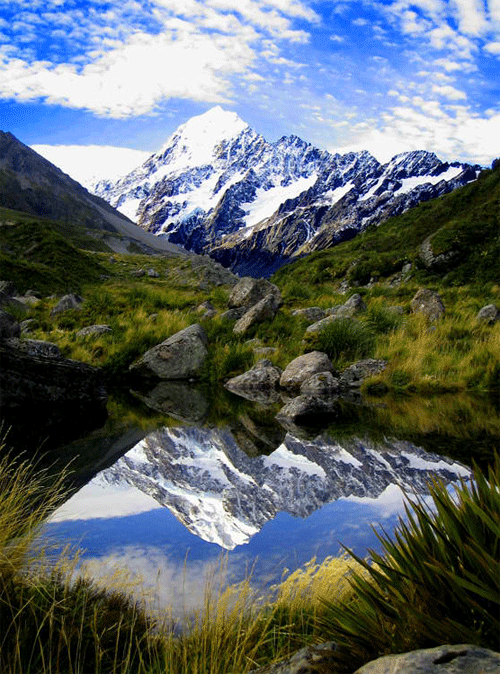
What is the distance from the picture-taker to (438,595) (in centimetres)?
224

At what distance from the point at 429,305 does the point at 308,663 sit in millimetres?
14097

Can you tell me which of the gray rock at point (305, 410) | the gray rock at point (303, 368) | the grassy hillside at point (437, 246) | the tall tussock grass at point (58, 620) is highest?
the grassy hillside at point (437, 246)

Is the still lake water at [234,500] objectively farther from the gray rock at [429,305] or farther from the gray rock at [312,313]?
the gray rock at [312,313]

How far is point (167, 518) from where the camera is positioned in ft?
15.1

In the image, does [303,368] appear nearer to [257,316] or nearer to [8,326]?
[257,316]

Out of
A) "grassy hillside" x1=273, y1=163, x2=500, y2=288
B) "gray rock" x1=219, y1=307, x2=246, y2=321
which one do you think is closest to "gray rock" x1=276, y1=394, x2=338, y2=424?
"gray rock" x1=219, y1=307, x2=246, y2=321

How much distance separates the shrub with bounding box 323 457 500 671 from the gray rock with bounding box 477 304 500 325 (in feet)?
40.4

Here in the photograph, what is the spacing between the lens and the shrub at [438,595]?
80.7 inches

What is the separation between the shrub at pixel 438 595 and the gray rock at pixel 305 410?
19.2 ft

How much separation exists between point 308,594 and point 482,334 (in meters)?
10.9

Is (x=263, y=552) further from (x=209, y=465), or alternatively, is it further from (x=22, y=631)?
(x=209, y=465)

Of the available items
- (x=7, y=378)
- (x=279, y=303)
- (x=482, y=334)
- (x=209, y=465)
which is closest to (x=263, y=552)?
(x=209, y=465)

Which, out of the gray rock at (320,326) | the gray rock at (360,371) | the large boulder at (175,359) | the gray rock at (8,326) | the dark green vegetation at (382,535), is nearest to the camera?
the dark green vegetation at (382,535)

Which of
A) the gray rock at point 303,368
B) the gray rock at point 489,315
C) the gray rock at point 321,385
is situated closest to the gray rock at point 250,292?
the gray rock at point 489,315
